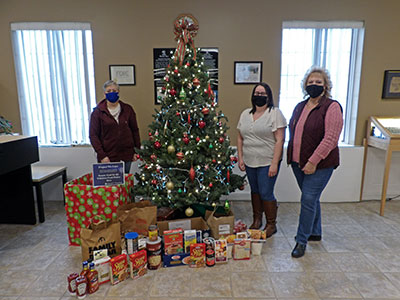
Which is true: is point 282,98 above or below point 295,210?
above

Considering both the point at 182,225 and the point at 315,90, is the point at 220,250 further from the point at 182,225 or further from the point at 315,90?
the point at 315,90

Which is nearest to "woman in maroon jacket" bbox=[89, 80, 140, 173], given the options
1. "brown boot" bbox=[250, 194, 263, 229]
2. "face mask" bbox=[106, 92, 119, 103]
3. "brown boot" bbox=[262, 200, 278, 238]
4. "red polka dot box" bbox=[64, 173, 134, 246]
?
"face mask" bbox=[106, 92, 119, 103]

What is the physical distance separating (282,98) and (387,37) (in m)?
1.32

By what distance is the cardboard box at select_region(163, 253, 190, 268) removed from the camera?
1.99 metres

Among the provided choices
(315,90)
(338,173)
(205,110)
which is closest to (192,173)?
(205,110)

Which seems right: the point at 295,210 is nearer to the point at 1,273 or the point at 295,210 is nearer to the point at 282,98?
the point at 282,98

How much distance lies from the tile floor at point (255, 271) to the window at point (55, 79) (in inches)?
49.1

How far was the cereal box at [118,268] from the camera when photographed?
1.78m

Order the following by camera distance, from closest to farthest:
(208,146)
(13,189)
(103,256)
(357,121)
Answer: (103,256)
(208,146)
(13,189)
(357,121)

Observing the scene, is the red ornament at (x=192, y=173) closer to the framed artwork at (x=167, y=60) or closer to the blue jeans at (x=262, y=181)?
the blue jeans at (x=262, y=181)

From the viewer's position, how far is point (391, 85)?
10.2ft

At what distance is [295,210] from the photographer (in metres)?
3.06

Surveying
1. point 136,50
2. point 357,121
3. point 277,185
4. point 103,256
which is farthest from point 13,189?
point 357,121

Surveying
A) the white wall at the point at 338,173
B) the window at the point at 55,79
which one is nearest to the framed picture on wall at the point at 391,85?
the white wall at the point at 338,173
